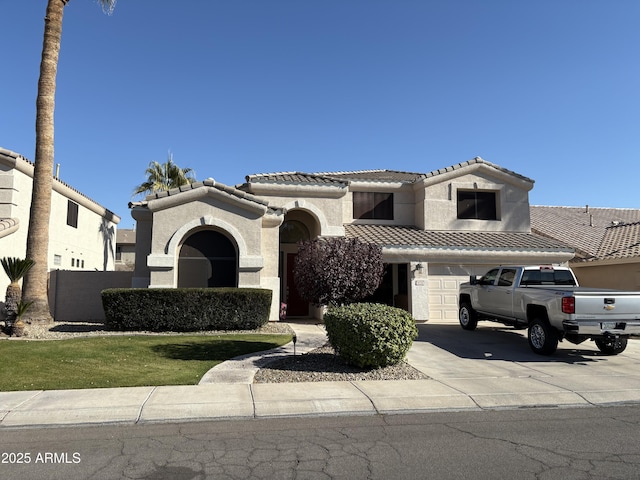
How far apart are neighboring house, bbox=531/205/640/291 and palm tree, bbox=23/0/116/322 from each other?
21259mm

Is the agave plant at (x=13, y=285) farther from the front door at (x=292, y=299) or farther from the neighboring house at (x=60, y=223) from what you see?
the front door at (x=292, y=299)

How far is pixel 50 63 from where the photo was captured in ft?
49.9

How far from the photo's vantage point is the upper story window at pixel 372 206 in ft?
67.5

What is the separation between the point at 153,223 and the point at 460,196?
43.5 feet

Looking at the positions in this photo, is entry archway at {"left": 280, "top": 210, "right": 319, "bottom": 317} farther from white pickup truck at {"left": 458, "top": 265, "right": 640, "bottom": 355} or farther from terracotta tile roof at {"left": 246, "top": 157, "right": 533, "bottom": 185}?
white pickup truck at {"left": 458, "top": 265, "right": 640, "bottom": 355}

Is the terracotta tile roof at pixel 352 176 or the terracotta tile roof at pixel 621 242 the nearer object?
the terracotta tile roof at pixel 352 176

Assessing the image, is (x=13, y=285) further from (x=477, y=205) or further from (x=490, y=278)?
(x=477, y=205)

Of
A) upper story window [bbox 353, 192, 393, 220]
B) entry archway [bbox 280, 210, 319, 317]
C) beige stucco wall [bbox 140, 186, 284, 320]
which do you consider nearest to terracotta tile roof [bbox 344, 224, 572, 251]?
upper story window [bbox 353, 192, 393, 220]

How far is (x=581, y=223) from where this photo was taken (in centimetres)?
2633

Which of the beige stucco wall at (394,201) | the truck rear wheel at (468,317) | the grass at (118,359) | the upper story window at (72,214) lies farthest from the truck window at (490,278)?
the upper story window at (72,214)

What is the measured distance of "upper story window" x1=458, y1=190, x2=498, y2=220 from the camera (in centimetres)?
2073

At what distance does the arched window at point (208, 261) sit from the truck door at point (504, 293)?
320 inches

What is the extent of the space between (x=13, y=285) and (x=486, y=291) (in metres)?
13.9

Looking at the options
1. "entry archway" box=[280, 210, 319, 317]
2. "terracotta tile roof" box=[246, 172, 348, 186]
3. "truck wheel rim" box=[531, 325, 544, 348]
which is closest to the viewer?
"truck wheel rim" box=[531, 325, 544, 348]
